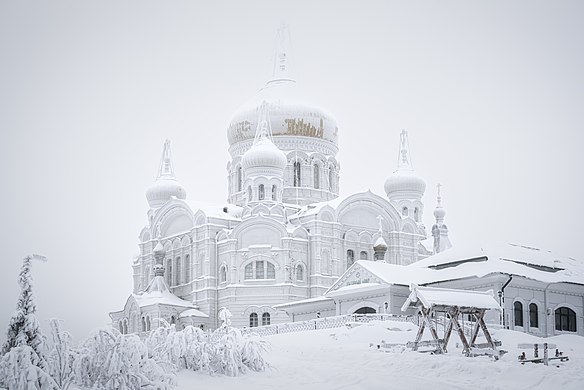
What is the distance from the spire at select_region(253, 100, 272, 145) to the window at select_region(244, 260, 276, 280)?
31.0 ft

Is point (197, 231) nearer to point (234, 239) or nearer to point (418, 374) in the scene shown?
point (234, 239)

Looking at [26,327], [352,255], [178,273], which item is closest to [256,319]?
[178,273]

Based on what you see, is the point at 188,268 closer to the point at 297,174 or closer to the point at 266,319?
the point at 266,319

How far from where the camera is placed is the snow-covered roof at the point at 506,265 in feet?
135

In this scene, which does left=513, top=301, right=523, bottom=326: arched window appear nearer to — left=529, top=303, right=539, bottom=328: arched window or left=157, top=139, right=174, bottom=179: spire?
left=529, top=303, right=539, bottom=328: arched window

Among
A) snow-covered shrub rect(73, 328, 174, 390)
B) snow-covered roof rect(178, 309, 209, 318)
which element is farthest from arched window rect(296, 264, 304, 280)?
snow-covered shrub rect(73, 328, 174, 390)

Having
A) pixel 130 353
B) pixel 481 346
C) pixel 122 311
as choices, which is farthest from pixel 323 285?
pixel 130 353

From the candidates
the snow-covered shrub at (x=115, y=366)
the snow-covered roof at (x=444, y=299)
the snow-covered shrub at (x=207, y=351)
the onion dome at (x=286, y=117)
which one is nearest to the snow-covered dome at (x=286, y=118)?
the onion dome at (x=286, y=117)

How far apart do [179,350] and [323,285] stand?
1268 inches

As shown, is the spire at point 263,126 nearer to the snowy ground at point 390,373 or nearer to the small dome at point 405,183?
the small dome at point 405,183

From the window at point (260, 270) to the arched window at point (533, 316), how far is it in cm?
1754

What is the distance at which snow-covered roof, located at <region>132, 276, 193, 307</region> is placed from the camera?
55.1 meters

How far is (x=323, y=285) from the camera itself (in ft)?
181

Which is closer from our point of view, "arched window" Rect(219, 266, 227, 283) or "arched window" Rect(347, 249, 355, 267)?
"arched window" Rect(219, 266, 227, 283)
